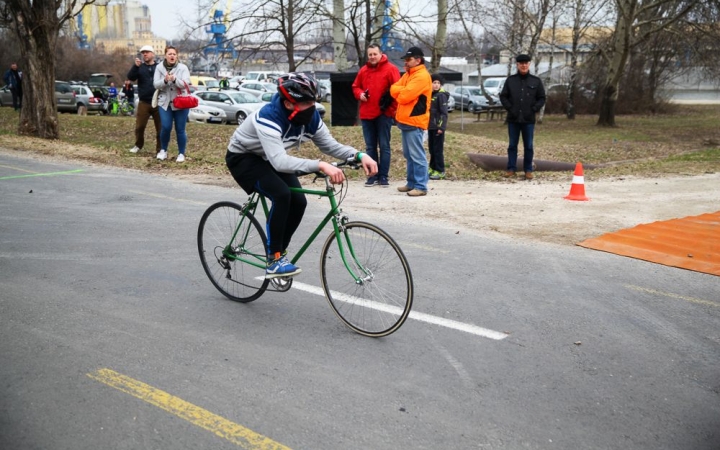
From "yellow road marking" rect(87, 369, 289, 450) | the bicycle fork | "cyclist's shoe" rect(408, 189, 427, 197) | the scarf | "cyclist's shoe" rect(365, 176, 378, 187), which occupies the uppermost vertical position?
the scarf

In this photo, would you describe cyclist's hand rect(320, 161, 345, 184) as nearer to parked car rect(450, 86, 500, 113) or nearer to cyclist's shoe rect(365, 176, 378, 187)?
cyclist's shoe rect(365, 176, 378, 187)

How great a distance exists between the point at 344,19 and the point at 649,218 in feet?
54.0

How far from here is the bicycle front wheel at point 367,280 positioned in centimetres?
495

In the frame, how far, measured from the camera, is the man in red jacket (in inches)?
441

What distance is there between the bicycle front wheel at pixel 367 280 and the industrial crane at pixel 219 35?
2086 centimetres

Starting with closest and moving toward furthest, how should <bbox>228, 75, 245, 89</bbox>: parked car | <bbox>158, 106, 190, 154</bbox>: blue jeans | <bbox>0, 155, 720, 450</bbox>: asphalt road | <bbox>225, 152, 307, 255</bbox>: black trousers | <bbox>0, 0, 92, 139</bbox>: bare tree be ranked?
<bbox>0, 155, 720, 450</bbox>: asphalt road < <bbox>225, 152, 307, 255</bbox>: black trousers < <bbox>158, 106, 190, 154</bbox>: blue jeans < <bbox>0, 0, 92, 139</bbox>: bare tree < <bbox>228, 75, 245, 89</bbox>: parked car

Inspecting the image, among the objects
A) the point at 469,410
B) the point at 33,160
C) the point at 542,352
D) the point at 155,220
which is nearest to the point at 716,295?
the point at 542,352

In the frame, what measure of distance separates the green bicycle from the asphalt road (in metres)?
0.17

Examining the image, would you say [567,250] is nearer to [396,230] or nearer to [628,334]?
[396,230]

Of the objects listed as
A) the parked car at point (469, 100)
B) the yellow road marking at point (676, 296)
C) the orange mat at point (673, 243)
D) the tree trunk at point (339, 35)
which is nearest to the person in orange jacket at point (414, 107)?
the orange mat at point (673, 243)

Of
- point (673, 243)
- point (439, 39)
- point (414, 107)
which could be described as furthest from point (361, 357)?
point (439, 39)

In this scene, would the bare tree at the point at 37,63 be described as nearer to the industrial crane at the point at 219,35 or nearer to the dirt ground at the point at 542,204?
the industrial crane at the point at 219,35

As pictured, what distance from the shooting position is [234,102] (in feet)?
101

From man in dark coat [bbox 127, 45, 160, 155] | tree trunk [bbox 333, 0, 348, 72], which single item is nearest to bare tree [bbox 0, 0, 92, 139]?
man in dark coat [bbox 127, 45, 160, 155]
